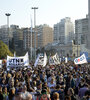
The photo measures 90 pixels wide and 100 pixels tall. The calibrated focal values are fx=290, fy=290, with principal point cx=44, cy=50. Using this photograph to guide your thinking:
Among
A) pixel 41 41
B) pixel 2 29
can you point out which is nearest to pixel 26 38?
pixel 41 41

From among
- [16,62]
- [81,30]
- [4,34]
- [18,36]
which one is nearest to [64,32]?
[81,30]

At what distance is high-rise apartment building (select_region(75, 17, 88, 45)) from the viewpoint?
136 metres

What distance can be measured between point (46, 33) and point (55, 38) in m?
11.4

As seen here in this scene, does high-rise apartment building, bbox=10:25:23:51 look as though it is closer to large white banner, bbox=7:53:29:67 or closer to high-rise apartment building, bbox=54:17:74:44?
high-rise apartment building, bbox=54:17:74:44

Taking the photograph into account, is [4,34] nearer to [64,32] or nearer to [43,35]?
[43,35]

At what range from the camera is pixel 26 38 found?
150125 millimetres

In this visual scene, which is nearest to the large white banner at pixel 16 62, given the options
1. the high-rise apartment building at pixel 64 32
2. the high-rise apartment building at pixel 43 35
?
the high-rise apartment building at pixel 43 35

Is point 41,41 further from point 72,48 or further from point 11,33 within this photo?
point 72,48

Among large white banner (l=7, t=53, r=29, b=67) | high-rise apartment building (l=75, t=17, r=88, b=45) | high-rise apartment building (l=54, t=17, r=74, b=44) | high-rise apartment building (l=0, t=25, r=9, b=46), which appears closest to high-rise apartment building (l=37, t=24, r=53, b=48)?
high-rise apartment building (l=54, t=17, r=74, b=44)

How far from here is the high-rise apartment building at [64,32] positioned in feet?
524

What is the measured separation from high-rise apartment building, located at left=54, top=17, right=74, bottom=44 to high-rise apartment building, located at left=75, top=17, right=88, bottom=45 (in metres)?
16.4

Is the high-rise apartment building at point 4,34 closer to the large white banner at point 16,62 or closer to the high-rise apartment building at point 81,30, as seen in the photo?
the high-rise apartment building at point 81,30

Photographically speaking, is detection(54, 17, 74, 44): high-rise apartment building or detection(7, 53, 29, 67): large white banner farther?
detection(54, 17, 74, 44): high-rise apartment building

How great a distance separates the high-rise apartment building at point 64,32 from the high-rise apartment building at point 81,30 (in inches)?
646
